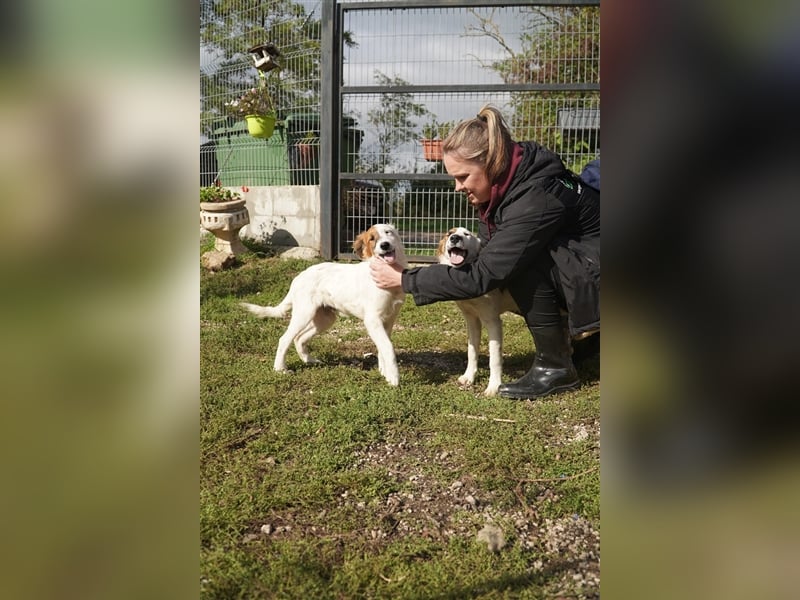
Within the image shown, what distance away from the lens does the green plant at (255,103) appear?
323 inches

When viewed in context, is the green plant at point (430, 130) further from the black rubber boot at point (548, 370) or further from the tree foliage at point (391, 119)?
the black rubber boot at point (548, 370)

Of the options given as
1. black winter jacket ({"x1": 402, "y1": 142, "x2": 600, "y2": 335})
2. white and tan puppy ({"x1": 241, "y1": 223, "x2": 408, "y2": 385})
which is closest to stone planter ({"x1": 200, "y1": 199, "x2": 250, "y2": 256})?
white and tan puppy ({"x1": 241, "y1": 223, "x2": 408, "y2": 385})

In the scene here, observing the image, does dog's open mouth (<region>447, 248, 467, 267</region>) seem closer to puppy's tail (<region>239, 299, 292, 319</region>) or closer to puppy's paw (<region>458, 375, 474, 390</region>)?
puppy's paw (<region>458, 375, 474, 390</region>)

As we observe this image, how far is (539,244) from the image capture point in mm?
3396

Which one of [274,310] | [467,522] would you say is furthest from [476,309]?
[467,522]

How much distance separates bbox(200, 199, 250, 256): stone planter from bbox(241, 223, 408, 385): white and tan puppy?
3.56m

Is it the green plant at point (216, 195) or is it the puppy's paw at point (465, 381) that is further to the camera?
the green plant at point (216, 195)

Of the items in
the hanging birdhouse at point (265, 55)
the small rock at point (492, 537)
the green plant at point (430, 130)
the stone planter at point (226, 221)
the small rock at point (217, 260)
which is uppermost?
the hanging birdhouse at point (265, 55)

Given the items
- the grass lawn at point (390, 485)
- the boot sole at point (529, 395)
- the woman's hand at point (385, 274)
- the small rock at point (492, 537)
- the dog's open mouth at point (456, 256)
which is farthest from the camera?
the woman's hand at point (385, 274)

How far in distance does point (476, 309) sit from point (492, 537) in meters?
2.08

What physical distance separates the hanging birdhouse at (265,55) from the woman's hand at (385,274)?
208 inches

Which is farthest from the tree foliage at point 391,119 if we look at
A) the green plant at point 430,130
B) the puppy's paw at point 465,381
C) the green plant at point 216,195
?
the puppy's paw at point 465,381

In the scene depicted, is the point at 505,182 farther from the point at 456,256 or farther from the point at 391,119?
the point at 391,119
